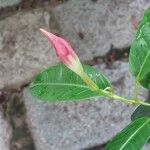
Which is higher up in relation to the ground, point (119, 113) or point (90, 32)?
point (90, 32)

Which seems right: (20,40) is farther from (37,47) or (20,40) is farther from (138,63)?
(138,63)

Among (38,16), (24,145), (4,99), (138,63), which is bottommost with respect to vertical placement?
(24,145)

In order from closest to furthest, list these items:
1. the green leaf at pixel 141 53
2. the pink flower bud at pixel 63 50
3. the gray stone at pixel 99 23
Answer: the pink flower bud at pixel 63 50, the green leaf at pixel 141 53, the gray stone at pixel 99 23

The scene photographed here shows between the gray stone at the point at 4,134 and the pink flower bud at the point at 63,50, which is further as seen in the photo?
the gray stone at the point at 4,134

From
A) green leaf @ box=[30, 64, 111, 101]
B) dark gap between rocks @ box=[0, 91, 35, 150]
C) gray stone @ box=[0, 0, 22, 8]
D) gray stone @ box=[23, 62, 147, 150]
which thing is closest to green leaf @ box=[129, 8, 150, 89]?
green leaf @ box=[30, 64, 111, 101]

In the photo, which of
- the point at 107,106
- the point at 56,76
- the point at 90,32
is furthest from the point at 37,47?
the point at 56,76

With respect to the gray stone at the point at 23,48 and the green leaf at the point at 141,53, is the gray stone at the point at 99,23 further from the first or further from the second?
the green leaf at the point at 141,53

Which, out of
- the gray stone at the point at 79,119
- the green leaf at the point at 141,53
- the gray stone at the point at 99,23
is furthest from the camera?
the gray stone at the point at 99,23

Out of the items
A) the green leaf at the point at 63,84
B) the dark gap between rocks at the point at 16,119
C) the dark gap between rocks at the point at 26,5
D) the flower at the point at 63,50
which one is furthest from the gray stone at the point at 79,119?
the flower at the point at 63,50
